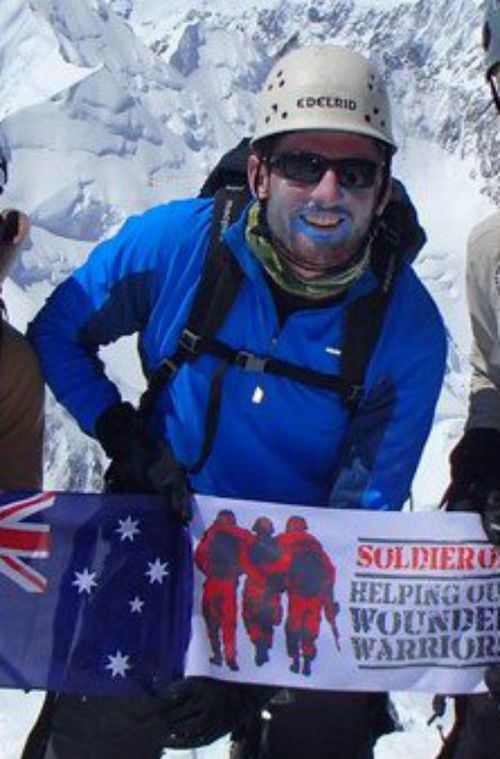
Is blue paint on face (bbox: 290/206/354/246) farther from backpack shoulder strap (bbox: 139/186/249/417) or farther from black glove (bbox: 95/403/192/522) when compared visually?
black glove (bbox: 95/403/192/522)

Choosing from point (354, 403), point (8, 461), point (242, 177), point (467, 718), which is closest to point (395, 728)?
point (467, 718)

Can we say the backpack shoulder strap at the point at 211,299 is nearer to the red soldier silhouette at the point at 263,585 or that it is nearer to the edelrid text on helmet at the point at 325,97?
the edelrid text on helmet at the point at 325,97

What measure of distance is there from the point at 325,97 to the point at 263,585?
85.3 inches

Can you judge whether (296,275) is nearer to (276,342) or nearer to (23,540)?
(276,342)

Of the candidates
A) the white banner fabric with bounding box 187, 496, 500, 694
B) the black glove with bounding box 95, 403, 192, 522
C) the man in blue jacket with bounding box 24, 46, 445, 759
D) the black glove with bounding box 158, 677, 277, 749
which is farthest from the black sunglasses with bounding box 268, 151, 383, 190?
the black glove with bounding box 158, 677, 277, 749

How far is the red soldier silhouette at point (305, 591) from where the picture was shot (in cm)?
529

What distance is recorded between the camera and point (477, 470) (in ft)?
17.8

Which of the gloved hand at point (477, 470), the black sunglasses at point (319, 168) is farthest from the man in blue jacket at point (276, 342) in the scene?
the gloved hand at point (477, 470)

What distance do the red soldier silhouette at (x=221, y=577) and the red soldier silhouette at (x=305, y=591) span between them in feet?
0.72

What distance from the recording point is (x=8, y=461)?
514cm

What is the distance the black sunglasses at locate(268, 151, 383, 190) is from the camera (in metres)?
4.95

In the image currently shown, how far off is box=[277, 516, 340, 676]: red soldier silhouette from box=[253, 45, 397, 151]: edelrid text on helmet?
1729mm

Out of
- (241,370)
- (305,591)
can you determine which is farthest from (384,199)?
(305,591)

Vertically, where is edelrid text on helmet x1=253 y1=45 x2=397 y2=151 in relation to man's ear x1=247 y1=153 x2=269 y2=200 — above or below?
above
